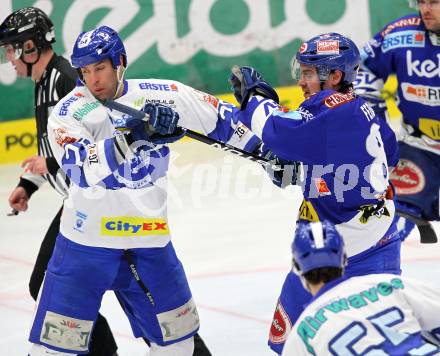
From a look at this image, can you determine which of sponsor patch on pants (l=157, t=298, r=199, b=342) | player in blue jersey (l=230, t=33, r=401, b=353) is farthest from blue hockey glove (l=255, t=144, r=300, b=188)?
sponsor patch on pants (l=157, t=298, r=199, b=342)

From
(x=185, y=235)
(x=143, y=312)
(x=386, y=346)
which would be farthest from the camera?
(x=185, y=235)

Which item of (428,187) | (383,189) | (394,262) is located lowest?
(428,187)

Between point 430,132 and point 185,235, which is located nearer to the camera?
point 430,132

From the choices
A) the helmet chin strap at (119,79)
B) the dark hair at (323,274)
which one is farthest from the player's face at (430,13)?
the dark hair at (323,274)

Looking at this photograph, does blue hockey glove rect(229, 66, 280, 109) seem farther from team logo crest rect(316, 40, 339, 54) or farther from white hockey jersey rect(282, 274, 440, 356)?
white hockey jersey rect(282, 274, 440, 356)

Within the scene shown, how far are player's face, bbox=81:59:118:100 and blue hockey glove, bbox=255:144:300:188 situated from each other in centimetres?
69

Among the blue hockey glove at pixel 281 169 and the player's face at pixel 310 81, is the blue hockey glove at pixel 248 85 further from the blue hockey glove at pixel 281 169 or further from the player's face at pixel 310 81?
the blue hockey glove at pixel 281 169

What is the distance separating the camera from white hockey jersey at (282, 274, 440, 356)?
2.94 meters

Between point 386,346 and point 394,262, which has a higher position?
point 386,346

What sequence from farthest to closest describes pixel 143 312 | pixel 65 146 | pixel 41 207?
pixel 41 207, pixel 143 312, pixel 65 146

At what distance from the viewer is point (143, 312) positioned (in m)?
4.36

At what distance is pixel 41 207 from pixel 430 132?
302cm

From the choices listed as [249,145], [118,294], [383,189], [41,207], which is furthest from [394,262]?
[41,207]

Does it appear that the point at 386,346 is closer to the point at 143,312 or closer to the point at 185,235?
the point at 143,312
